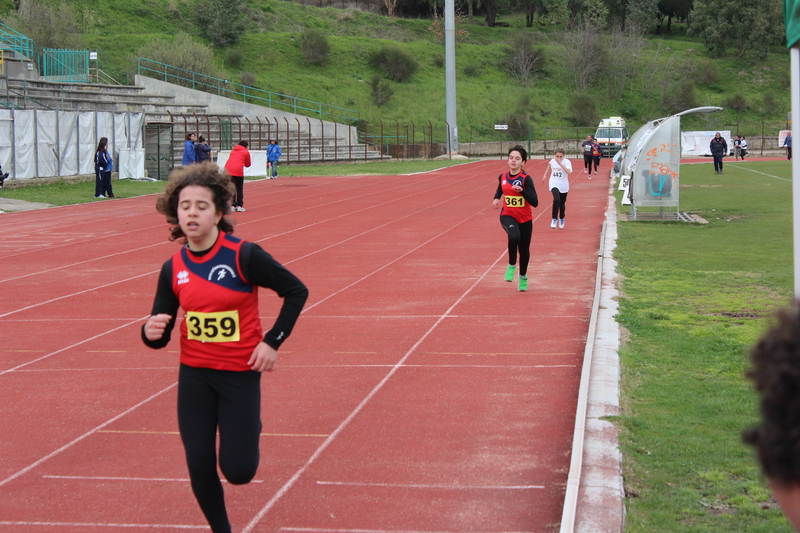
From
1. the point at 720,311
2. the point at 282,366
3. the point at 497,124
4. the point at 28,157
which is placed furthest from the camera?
the point at 497,124

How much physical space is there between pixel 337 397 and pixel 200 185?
323 centimetres

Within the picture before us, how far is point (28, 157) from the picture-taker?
30188mm

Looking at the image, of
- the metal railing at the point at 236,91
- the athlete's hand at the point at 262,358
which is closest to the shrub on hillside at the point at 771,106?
the metal railing at the point at 236,91

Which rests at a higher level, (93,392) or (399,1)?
(399,1)

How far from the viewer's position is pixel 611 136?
5759 centimetres

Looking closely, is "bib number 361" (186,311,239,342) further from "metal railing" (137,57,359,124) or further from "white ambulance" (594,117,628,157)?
"white ambulance" (594,117,628,157)

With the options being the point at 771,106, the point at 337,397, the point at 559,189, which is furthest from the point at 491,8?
the point at 337,397

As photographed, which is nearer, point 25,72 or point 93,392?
point 93,392

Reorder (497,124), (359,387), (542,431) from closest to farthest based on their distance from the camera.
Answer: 1. (542,431)
2. (359,387)
3. (497,124)

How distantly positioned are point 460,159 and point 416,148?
437 centimetres

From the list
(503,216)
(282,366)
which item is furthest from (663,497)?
(503,216)

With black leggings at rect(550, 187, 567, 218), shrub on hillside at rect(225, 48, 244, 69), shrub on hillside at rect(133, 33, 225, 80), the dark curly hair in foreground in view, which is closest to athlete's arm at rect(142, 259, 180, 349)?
the dark curly hair in foreground

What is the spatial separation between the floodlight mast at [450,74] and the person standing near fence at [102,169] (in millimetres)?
34596

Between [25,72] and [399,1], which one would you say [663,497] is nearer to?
[25,72]
